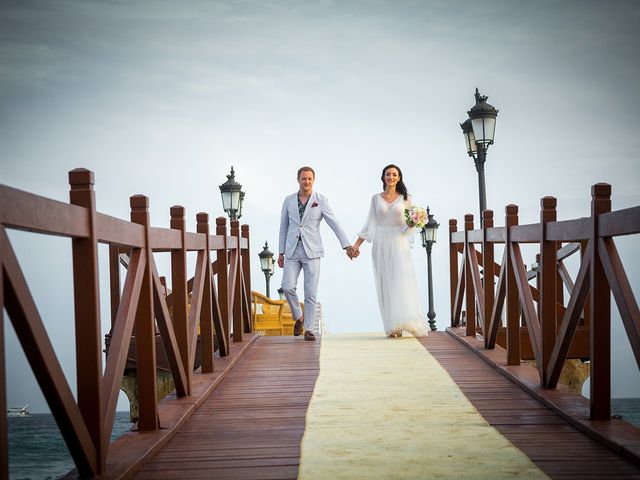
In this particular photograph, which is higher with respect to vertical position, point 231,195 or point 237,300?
point 231,195

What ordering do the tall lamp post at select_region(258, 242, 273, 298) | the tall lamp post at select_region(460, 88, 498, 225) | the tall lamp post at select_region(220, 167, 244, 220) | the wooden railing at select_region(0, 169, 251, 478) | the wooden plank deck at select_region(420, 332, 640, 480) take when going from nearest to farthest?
the wooden railing at select_region(0, 169, 251, 478)
the wooden plank deck at select_region(420, 332, 640, 480)
the tall lamp post at select_region(460, 88, 498, 225)
the tall lamp post at select_region(220, 167, 244, 220)
the tall lamp post at select_region(258, 242, 273, 298)

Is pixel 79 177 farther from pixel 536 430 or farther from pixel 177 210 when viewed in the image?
Answer: pixel 536 430

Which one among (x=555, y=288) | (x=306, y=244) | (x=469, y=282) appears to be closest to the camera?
(x=555, y=288)

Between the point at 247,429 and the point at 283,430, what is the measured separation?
25 cm

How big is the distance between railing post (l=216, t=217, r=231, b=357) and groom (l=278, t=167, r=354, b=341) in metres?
1.61

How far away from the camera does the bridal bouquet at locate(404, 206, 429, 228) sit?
10.5 m

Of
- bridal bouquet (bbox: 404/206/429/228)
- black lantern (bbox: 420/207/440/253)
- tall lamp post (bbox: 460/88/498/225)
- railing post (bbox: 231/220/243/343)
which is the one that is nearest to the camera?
railing post (bbox: 231/220/243/343)

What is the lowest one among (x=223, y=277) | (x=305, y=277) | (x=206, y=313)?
(x=206, y=313)

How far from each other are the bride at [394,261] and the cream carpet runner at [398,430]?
2.26 meters

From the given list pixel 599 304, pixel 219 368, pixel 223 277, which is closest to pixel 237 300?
pixel 223 277

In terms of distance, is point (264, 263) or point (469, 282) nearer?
point (469, 282)

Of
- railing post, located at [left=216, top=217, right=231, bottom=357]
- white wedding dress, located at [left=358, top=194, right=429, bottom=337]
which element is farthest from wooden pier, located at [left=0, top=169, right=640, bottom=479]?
white wedding dress, located at [left=358, top=194, right=429, bottom=337]

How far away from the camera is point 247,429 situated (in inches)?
218

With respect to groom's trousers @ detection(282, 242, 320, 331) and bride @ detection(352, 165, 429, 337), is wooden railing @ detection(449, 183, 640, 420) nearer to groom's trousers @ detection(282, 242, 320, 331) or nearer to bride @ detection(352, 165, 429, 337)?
bride @ detection(352, 165, 429, 337)
